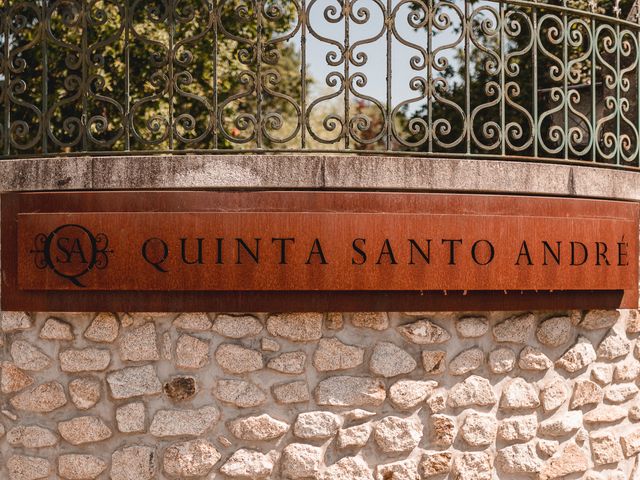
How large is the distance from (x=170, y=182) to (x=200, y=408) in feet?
3.79

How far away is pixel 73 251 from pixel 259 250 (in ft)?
3.10

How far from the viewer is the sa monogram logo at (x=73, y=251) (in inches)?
165

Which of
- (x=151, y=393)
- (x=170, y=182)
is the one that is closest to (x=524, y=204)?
(x=170, y=182)

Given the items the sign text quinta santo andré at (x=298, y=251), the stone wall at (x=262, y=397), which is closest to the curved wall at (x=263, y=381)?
the stone wall at (x=262, y=397)

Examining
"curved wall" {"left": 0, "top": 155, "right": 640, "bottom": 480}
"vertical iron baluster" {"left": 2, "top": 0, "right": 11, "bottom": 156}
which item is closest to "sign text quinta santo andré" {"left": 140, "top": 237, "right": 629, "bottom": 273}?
"curved wall" {"left": 0, "top": 155, "right": 640, "bottom": 480}

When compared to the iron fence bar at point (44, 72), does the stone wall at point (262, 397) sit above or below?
below

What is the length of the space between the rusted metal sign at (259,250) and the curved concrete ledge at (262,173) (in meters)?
0.07

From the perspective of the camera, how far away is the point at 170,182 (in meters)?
4.24

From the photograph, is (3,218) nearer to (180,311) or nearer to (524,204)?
(180,311)

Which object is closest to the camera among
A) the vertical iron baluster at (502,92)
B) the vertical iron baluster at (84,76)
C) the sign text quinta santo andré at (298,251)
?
the sign text quinta santo andré at (298,251)

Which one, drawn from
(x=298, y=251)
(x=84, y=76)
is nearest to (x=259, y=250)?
(x=298, y=251)

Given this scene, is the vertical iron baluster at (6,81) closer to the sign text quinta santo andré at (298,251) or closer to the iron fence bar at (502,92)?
the sign text quinta santo andré at (298,251)

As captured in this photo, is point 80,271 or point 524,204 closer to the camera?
point 80,271

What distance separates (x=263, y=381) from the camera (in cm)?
421
